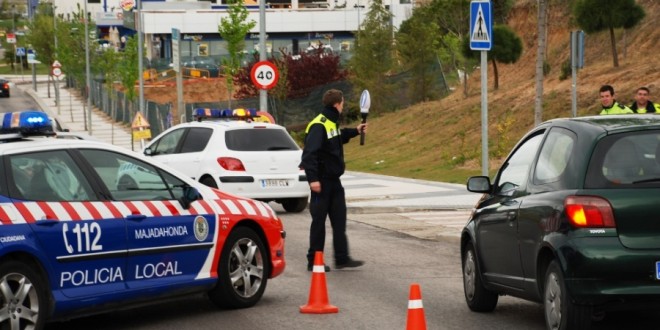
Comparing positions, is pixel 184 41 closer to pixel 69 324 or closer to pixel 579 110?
pixel 579 110

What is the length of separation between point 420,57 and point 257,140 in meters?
27.7

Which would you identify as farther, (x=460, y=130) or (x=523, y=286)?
(x=460, y=130)

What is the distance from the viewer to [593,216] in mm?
8320

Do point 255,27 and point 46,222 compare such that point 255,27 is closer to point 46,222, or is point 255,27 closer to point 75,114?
point 75,114

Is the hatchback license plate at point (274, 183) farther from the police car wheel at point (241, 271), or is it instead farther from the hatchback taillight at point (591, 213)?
the hatchback taillight at point (591, 213)

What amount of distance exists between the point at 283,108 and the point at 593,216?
4621 cm

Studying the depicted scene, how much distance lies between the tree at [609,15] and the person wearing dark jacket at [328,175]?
71.7ft

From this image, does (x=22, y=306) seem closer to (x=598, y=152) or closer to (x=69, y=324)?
(x=69, y=324)

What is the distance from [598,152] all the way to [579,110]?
920 inches

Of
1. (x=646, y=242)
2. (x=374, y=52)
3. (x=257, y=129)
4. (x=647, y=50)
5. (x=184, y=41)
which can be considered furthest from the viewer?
(x=184, y=41)

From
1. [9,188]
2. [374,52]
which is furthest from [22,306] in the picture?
[374,52]

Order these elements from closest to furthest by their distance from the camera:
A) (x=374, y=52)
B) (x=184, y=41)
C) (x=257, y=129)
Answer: (x=257, y=129) → (x=374, y=52) → (x=184, y=41)

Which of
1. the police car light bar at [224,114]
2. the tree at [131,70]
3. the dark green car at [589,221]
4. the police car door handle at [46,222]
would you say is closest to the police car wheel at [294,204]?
the police car light bar at [224,114]

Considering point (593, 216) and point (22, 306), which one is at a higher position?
point (593, 216)
